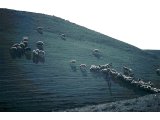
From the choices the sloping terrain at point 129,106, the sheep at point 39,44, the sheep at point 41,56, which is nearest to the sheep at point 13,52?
the sheep at point 41,56

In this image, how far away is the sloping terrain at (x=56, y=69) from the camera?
48.5 feet

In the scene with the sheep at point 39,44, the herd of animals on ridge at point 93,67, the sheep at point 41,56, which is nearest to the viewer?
the herd of animals on ridge at point 93,67

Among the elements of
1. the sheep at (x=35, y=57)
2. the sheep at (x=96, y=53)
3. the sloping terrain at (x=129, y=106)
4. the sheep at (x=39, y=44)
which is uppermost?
the sheep at (x=39, y=44)

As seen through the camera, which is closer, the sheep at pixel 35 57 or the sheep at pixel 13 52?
the sheep at pixel 13 52

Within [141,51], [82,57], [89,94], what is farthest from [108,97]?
[141,51]

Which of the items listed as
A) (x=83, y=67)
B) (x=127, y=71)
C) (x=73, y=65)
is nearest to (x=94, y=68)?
(x=83, y=67)

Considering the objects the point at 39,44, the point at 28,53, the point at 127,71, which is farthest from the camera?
the point at 127,71

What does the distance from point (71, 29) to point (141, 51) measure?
656 cm

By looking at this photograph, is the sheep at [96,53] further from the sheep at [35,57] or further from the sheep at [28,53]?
the sheep at [28,53]

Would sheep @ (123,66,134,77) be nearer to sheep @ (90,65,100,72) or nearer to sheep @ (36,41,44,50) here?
sheep @ (90,65,100,72)

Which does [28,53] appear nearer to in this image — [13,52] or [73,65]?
[13,52]

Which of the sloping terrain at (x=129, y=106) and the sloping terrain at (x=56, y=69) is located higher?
the sloping terrain at (x=56, y=69)

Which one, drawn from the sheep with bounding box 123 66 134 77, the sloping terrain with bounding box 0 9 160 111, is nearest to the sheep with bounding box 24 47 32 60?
the sloping terrain with bounding box 0 9 160 111

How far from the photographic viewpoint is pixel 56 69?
17.4 meters
